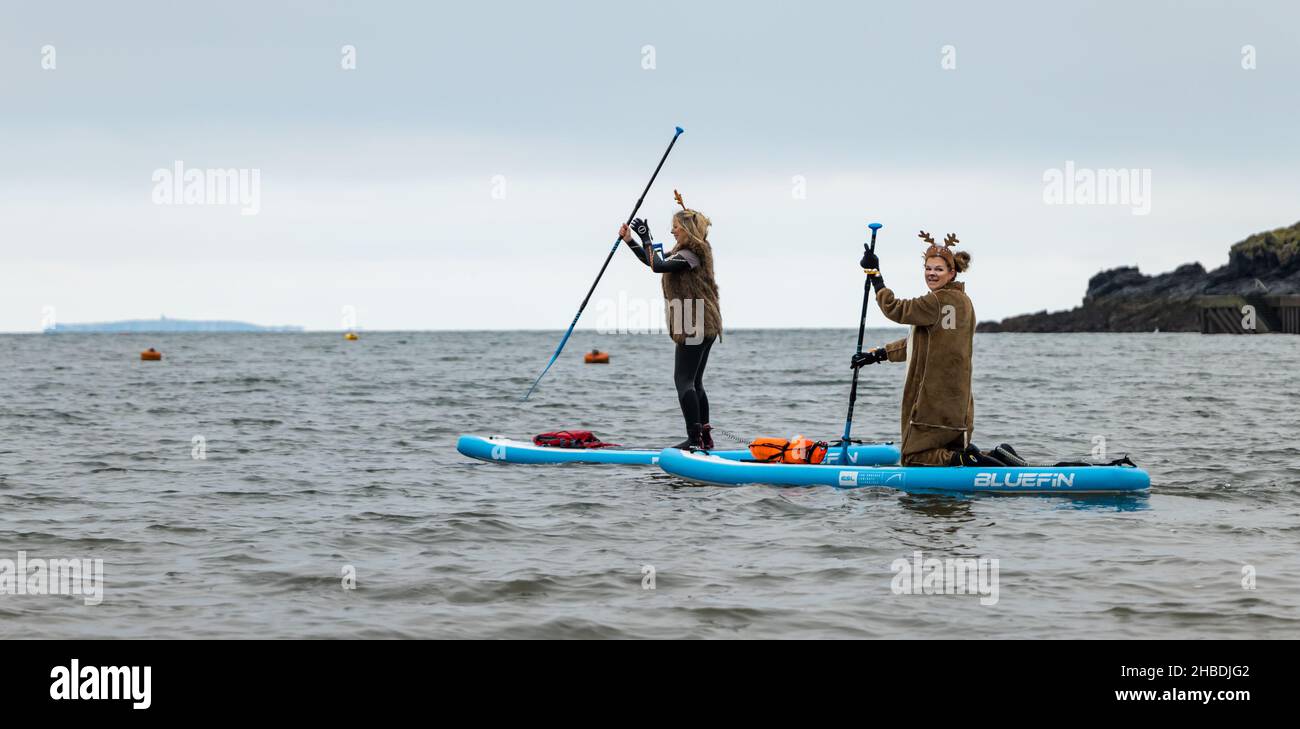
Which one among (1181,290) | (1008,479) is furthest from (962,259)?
(1181,290)

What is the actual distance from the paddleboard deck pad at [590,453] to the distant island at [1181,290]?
116889 millimetres

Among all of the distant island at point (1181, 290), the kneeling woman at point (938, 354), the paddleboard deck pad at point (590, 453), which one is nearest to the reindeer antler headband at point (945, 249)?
the kneeling woman at point (938, 354)

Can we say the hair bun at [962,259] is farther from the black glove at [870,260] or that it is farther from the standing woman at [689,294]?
the standing woman at [689,294]

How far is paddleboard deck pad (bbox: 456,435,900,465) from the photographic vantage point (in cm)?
1323

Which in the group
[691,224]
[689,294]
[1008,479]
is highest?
[691,224]

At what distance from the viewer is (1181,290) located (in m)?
150

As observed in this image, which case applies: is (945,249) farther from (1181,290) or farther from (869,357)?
(1181,290)

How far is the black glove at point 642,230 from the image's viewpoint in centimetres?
1312

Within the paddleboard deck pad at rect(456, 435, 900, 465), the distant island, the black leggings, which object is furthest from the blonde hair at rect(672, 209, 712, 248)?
the distant island

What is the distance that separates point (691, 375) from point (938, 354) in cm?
301

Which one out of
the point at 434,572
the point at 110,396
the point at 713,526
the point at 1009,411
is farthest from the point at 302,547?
the point at 110,396

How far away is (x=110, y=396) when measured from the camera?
3111 cm

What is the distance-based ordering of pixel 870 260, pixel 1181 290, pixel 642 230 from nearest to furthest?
pixel 870 260 → pixel 642 230 → pixel 1181 290

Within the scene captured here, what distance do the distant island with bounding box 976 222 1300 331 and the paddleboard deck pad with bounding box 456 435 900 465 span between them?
117 metres
